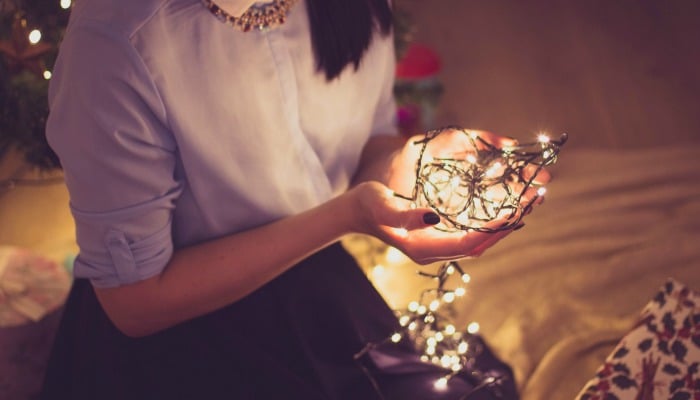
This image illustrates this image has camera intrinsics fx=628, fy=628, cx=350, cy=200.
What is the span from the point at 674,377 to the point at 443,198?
0.48 meters

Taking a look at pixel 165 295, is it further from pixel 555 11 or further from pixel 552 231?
pixel 555 11

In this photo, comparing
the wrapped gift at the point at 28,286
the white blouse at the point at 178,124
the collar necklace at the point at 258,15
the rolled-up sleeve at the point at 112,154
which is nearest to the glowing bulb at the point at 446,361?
the white blouse at the point at 178,124

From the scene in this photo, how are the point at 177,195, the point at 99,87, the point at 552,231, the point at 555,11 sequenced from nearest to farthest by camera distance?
1. the point at 99,87
2. the point at 177,195
3. the point at 552,231
4. the point at 555,11

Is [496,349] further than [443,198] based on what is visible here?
Yes

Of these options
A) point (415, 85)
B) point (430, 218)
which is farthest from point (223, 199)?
point (415, 85)

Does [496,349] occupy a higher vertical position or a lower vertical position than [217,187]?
lower

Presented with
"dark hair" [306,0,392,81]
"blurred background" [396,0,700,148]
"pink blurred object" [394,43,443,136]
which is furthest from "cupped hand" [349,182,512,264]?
"blurred background" [396,0,700,148]

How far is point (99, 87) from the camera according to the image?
2.40 ft

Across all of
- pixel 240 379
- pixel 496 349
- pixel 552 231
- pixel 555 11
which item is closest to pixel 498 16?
pixel 555 11

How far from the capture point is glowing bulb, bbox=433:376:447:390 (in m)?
0.94

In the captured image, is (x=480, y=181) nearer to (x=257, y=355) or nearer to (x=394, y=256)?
(x=257, y=355)

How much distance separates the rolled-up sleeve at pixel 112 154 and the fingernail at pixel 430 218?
35 centimetres

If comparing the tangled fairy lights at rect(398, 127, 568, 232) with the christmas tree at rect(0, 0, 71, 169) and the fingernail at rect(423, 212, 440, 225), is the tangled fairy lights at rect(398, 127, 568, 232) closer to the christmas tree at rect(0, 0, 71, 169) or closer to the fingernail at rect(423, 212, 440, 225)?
the fingernail at rect(423, 212, 440, 225)

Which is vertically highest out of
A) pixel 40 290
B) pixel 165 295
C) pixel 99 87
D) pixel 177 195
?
pixel 99 87
